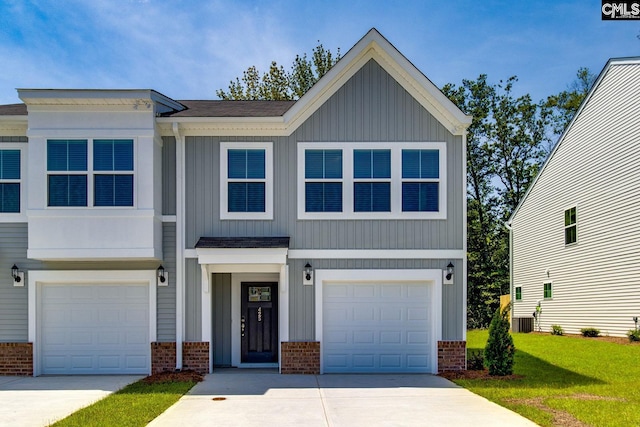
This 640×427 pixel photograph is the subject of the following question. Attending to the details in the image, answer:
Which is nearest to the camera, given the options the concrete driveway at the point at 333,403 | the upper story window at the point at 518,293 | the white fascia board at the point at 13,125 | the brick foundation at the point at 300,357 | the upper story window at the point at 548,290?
the concrete driveway at the point at 333,403

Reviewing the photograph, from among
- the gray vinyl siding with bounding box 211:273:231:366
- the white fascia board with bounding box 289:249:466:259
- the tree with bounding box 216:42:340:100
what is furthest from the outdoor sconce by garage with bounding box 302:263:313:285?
the tree with bounding box 216:42:340:100

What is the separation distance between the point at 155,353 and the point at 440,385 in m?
5.72

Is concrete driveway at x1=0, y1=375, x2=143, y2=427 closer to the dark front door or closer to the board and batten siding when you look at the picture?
the dark front door

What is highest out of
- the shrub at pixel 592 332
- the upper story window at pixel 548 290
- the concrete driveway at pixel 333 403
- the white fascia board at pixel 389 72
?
the white fascia board at pixel 389 72

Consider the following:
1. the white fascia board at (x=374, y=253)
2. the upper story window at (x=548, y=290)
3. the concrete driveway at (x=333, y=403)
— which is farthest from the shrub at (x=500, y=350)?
the upper story window at (x=548, y=290)

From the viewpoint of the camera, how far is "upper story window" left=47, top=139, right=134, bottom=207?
1156cm

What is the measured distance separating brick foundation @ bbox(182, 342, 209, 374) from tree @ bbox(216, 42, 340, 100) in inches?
812

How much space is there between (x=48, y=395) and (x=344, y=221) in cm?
627

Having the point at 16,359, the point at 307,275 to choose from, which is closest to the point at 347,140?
the point at 307,275

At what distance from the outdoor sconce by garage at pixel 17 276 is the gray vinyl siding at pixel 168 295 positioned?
282cm

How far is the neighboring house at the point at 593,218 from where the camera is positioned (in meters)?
17.0

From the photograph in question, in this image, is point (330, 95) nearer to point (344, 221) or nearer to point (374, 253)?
point (344, 221)

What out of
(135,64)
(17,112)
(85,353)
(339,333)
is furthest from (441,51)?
(85,353)

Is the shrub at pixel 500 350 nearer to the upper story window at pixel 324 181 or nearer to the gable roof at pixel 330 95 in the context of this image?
the upper story window at pixel 324 181
